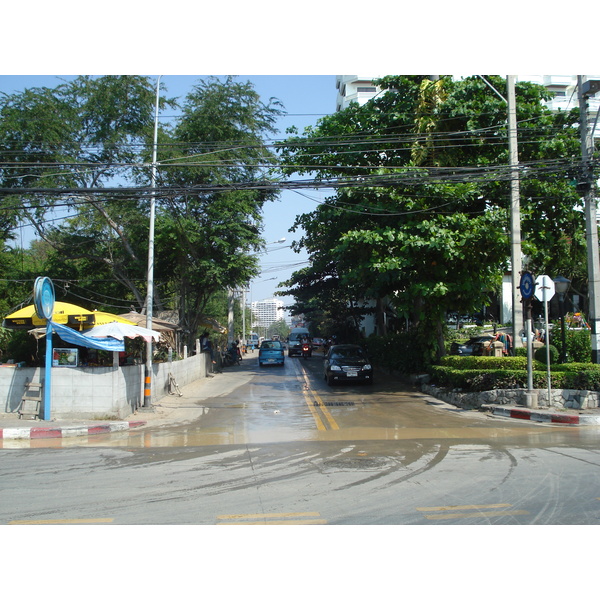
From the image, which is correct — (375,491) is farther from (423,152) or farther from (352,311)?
(352,311)

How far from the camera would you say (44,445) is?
424 inches

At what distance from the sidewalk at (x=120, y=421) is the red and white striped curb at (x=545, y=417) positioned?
8.19 meters

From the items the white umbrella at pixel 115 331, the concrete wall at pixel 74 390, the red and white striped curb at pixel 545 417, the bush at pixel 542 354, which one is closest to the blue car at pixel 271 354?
the bush at pixel 542 354

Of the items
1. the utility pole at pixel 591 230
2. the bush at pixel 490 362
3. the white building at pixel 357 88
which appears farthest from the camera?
the white building at pixel 357 88

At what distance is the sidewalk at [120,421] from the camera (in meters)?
11.8

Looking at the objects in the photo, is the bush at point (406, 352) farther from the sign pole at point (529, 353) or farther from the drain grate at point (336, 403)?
the sign pole at point (529, 353)

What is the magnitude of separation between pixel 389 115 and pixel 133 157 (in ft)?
39.3

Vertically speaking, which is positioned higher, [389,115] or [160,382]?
[389,115]

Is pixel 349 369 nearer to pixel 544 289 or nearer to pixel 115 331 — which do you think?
pixel 544 289

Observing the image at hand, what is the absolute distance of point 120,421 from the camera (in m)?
13.3

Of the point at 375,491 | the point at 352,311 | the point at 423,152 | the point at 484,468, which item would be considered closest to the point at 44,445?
the point at 375,491

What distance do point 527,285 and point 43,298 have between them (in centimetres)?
1208

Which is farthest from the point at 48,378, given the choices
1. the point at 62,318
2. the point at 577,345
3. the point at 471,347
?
the point at 577,345

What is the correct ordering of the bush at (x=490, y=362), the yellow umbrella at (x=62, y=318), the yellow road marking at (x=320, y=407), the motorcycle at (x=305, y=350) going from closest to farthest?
the yellow road marking at (x=320, y=407) < the yellow umbrella at (x=62, y=318) < the bush at (x=490, y=362) < the motorcycle at (x=305, y=350)
